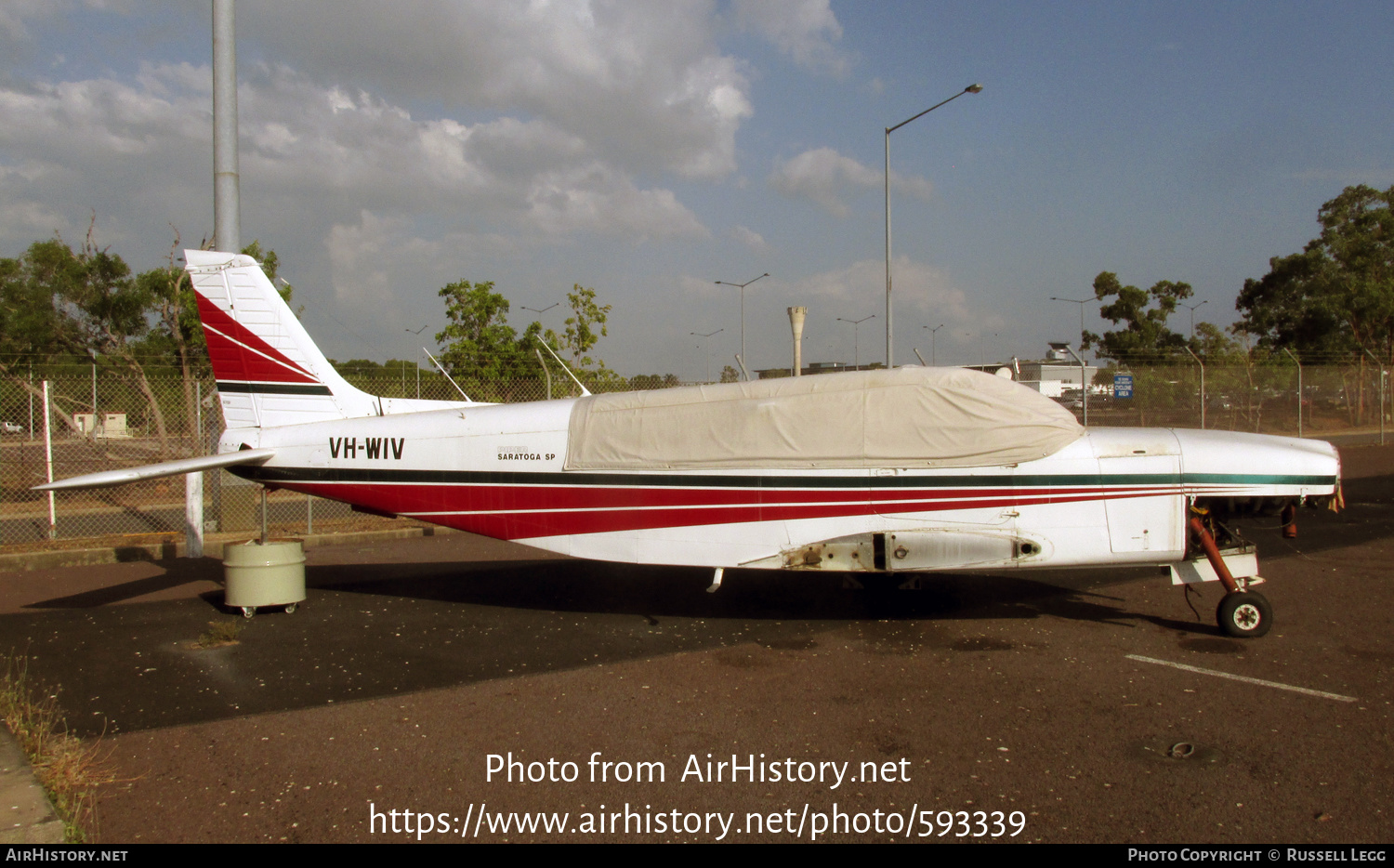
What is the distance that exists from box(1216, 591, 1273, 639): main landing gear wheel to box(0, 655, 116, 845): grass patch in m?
7.91

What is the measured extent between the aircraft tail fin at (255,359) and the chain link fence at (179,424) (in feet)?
10.8

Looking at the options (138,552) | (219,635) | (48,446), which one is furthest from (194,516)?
(219,635)

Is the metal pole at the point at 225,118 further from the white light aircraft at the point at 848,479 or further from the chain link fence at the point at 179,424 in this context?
the white light aircraft at the point at 848,479

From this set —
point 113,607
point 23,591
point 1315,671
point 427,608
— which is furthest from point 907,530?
point 23,591

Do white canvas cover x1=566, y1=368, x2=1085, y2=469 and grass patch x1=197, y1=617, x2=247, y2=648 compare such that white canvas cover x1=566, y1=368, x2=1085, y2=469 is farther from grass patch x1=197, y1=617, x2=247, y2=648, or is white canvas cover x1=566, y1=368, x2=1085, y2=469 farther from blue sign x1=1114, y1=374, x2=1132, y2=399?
blue sign x1=1114, y1=374, x2=1132, y2=399

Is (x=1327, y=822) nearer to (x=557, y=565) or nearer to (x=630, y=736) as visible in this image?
(x=630, y=736)

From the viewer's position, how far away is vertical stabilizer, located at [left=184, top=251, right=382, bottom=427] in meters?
8.41

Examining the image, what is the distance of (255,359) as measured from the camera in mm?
8430

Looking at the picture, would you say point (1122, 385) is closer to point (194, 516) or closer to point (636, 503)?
point (636, 503)

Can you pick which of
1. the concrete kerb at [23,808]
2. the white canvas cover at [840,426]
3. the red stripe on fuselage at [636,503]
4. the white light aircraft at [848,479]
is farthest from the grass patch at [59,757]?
the white canvas cover at [840,426]

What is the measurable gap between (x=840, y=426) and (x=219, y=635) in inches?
225

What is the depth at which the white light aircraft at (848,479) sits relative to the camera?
22.4ft

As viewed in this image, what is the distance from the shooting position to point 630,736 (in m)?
4.98

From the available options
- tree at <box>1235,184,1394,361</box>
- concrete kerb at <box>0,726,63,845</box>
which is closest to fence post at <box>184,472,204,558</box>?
concrete kerb at <box>0,726,63,845</box>
